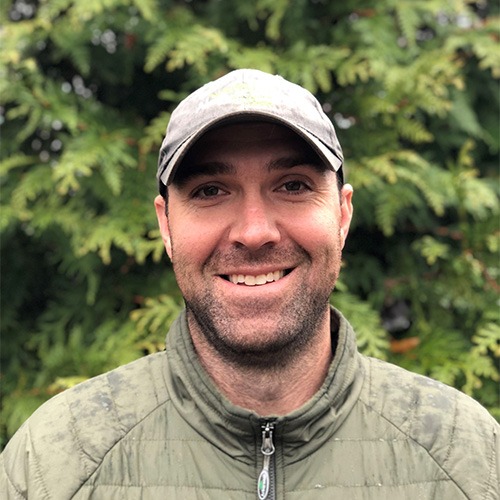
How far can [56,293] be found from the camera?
375 centimetres

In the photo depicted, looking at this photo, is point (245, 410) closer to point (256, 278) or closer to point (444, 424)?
point (256, 278)

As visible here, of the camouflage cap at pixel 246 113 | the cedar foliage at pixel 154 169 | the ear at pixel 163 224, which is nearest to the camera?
the camouflage cap at pixel 246 113

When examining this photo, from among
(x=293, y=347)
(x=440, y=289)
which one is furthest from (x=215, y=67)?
(x=293, y=347)

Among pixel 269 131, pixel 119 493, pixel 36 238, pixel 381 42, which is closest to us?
pixel 119 493

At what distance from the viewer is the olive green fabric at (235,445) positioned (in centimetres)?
186

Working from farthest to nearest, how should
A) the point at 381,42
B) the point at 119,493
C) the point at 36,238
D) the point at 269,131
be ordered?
the point at 36,238, the point at 381,42, the point at 269,131, the point at 119,493

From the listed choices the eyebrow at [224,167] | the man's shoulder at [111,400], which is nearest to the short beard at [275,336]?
the man's shoulder at [111,400]

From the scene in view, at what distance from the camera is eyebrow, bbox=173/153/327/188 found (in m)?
1.97

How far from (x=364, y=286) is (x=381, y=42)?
47.1 inches

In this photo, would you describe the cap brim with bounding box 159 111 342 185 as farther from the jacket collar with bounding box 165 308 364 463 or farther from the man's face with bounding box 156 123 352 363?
the jacket collar with bounding box 165 308 364 463

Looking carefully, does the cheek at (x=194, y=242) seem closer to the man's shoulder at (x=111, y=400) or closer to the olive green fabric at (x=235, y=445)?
the olive green fabric at (x=235, y=445)

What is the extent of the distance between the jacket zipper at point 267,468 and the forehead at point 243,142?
73 cm

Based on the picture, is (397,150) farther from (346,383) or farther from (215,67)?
(346,383)

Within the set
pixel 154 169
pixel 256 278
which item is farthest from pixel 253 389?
pixel 154 169
